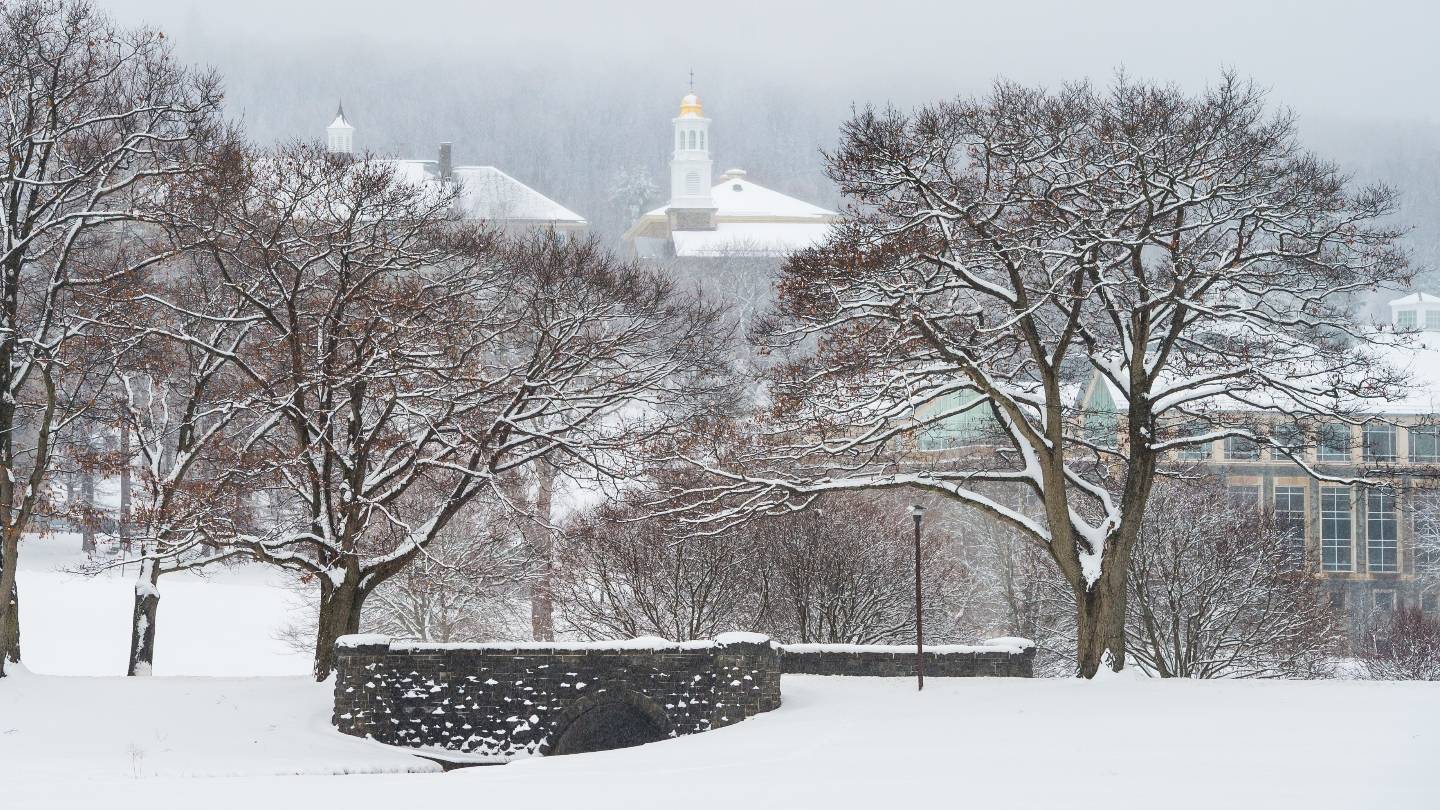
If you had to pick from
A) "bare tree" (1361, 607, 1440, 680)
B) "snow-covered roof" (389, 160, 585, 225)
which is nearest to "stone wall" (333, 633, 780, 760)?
"bare tree" (1361, 607, 1440, 680)

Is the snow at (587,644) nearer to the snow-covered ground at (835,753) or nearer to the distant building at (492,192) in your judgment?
the snow-covered ground at (835,753)

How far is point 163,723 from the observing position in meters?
18.1

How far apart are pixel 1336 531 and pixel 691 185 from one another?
8111 cm

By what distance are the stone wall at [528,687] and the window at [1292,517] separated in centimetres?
2125

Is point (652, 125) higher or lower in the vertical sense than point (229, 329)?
higher

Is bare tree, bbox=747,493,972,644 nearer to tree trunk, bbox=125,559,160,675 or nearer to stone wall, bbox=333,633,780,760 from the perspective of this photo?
stone wall, bbox=333,633,780,760

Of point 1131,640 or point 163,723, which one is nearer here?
point 163,723

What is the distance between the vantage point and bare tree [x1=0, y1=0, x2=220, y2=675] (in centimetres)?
1959

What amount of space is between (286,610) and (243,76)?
5419 inches

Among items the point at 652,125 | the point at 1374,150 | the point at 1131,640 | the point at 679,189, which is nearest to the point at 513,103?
the point at 652,125

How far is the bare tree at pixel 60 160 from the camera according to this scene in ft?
64.3

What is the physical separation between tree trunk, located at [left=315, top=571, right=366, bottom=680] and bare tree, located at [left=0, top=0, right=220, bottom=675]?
4121 millimetres

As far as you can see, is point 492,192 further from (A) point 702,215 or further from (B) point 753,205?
(B) point 753,205

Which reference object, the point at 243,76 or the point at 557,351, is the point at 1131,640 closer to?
the point at 557,351
